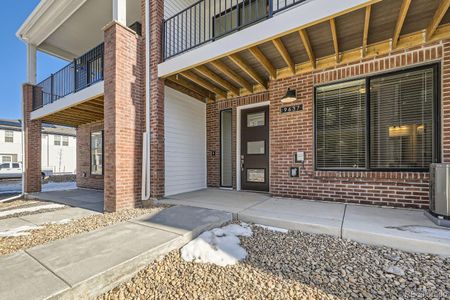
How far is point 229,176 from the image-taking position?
632cm

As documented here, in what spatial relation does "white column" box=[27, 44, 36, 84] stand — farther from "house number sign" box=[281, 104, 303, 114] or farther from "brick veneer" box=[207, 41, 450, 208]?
"house number sign" box=[281, 104, 303, 114]

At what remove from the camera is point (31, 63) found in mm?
7691

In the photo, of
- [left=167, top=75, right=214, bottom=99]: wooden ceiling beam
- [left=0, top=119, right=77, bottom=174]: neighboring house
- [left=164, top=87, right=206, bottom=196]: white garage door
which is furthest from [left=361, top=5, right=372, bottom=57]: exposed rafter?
[left=0, top=119, right=77, bottom=174]: neighboring house

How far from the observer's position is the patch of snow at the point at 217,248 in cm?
235

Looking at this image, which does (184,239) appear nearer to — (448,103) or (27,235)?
(27,235)

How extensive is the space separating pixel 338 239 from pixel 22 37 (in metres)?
11.1

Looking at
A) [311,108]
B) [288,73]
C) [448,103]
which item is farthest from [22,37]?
[448,103]

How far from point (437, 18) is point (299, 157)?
9.71 feet

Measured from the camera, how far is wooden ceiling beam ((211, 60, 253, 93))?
4.36 metres

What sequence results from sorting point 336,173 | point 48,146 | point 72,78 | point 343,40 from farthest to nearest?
point 48,146 < point 72,78 < point 336,173 < point 343,40

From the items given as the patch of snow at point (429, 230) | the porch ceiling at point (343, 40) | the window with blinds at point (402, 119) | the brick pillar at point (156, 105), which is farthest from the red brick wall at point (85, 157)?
the patch of snow at point (429, 230)

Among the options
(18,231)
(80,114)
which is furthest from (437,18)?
(80,114)

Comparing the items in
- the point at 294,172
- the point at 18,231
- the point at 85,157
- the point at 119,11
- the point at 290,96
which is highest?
the point at 119,11

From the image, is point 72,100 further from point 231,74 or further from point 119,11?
point 231,74
